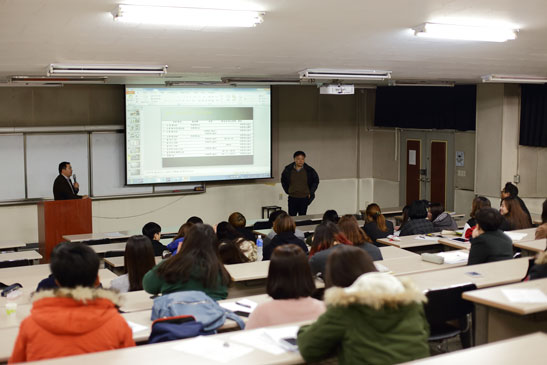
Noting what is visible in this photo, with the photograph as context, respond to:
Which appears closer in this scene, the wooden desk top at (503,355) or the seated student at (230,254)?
the wooden desk top at (503,355)

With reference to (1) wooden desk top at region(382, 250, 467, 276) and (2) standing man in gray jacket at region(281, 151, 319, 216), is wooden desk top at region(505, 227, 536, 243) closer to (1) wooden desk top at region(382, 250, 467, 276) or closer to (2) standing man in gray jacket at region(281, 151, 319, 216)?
(1) wooden desk top at region(382, 250, 467, 276)

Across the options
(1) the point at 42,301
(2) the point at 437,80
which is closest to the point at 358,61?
(2) the point at 437,80

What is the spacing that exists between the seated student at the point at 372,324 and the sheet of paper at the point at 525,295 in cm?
121

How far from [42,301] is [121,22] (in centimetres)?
223

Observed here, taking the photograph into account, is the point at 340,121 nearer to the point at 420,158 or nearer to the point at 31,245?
the point at 420,158

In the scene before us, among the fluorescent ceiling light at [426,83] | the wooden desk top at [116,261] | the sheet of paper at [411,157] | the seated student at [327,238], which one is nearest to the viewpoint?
the seated student at [327,238]

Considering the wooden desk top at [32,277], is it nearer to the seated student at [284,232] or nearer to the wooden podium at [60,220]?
the seated student at [284,232]

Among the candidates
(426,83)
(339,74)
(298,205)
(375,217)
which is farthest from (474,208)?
(298,205)

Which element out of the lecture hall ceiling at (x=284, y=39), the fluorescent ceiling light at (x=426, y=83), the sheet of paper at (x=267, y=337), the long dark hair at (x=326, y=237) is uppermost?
the fluorescent ceiling light at (x=426, y=83)

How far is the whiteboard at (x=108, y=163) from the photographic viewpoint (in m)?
10.6

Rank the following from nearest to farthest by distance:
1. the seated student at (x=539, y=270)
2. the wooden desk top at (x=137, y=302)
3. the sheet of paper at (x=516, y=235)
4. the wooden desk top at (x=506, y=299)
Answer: the wooden desk top at (x=506, y=299), the seated student at (x=539, y=270), the wooden desk top at (x=137, y=302), the sheet of paper at (x=516, y=235)

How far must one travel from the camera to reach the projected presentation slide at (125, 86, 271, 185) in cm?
1076

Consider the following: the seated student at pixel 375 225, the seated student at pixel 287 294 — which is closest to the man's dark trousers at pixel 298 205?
the seated student at pixel 375 225

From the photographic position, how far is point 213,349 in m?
3.06
